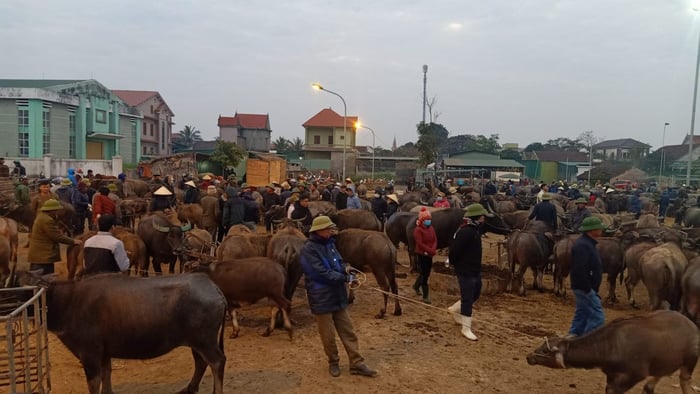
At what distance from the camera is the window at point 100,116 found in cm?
4650

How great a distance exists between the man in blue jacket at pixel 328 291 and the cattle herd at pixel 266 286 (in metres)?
1.21

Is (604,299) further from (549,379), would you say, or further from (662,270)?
(549,379)

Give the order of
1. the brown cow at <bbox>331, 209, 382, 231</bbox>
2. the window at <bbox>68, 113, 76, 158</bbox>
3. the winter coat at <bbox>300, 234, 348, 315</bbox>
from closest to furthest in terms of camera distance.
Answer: the winter coat at <bbox>300, 234, 348, 315</bbox> → the brown cow at <bbox>331, 209, 382, 231</bbox> → the window at <bbox>68, 113, 76, 158</bbox>

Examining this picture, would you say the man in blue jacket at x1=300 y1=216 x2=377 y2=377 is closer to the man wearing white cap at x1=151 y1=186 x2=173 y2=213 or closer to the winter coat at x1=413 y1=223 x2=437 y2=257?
the winter coat at x1=413 y1=223 x2=437 y2=257

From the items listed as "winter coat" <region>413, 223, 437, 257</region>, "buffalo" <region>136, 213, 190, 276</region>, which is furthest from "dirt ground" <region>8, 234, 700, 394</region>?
"buffalo" <region>136, 213, 190, 276</region>

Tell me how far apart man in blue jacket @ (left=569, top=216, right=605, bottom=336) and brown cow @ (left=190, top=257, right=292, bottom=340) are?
14.0 ft

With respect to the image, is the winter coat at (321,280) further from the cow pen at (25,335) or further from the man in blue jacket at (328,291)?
the cow pen at (25,335)

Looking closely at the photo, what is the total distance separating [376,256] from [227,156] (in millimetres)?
29186

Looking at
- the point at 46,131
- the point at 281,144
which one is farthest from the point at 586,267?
the point at 281,144

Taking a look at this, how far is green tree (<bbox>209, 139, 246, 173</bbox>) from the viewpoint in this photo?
122 ft

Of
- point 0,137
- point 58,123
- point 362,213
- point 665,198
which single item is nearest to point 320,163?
point 58,123

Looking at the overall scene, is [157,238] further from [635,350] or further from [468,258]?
[635,350]

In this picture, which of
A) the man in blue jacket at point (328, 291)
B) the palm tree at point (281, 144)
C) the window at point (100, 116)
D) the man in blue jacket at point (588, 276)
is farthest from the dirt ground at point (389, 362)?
the palm tree at point (281, 144)

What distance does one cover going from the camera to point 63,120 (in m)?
42.0
